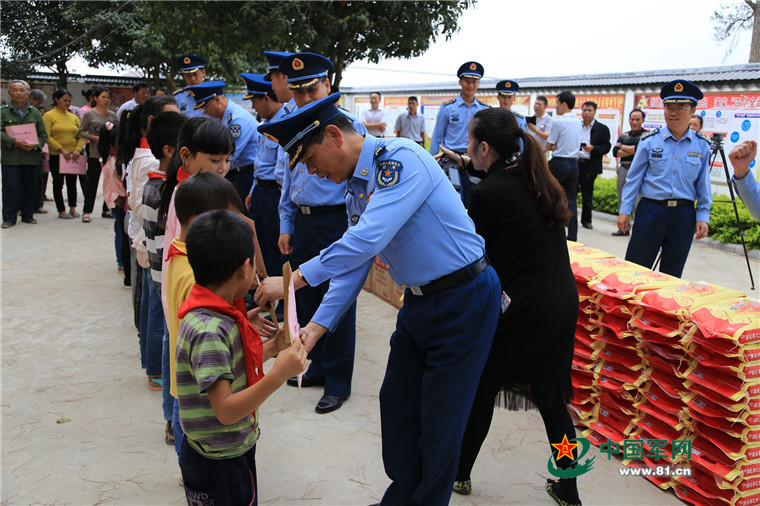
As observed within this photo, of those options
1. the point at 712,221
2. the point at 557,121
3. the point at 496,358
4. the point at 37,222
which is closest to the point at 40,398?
the point at 496,358

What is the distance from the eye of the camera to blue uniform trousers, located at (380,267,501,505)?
87.8 inches

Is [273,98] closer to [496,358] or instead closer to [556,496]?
[496,358]

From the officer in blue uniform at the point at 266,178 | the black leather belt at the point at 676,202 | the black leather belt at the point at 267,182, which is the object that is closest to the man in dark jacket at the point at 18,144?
the officer in blue uniform at the point at 266,178

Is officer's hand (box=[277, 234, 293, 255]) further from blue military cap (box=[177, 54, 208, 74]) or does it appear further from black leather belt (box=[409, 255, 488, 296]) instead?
blue military cap (box=[177, 54, 208, 74])

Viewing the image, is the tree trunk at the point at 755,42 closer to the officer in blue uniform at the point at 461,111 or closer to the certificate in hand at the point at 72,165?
the officer in blue uniform at the point at 461,111

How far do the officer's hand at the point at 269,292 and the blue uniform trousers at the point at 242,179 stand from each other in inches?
137

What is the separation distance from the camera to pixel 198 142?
2811 millimetres

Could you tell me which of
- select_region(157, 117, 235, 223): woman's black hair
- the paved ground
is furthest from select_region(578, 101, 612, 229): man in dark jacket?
select_region(157, 117, 235, 223): woman's black hair

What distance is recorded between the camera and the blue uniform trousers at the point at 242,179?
5.41 m

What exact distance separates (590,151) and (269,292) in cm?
883

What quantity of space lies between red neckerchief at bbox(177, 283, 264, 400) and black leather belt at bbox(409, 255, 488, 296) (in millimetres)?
662

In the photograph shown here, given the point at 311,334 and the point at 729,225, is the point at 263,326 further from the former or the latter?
the point at 729,225

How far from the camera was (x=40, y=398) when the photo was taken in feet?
12.5

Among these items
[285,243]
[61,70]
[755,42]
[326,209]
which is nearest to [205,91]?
[285,243]
